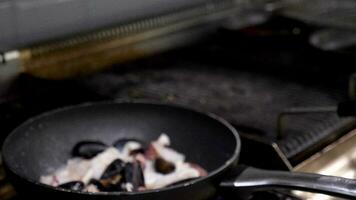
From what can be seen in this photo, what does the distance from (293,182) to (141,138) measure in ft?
1.17

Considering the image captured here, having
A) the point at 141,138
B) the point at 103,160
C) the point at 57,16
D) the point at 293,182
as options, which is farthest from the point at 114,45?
the point at 293,182

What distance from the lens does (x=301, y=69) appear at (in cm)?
135

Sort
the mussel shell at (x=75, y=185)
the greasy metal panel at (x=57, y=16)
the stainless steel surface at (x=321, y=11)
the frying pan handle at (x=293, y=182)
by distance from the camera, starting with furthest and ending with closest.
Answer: the stainless steel surface at (x=321, y=11) → the greasy metal panel at (x=57, y=16) → the mussel shell at (x=75, y=185) → the frying pan handle at (x=293, y=182)

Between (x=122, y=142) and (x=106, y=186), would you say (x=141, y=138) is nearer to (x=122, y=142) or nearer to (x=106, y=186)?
(x=122, y=142)

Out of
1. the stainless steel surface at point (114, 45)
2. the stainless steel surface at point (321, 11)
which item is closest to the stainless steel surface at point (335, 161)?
the stainless steel surface at point (321, 11)

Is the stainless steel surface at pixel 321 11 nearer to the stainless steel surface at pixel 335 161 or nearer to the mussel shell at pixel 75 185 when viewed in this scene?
the stainless steel surface at pixel 335 161

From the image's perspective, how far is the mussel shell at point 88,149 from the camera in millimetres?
879

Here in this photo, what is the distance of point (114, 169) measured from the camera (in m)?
0.80

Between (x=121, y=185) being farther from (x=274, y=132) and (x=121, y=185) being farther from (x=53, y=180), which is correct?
(x=274, y=132)

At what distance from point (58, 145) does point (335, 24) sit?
815mm

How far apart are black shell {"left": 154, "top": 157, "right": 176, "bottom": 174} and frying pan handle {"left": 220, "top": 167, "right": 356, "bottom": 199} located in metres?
0.14

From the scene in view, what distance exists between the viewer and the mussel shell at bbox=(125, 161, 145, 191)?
777 millimetres

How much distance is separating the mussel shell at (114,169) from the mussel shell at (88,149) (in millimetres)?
72

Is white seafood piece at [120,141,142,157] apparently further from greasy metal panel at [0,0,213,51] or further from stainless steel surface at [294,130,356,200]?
greasy metal panel at [0,0,213,51]
